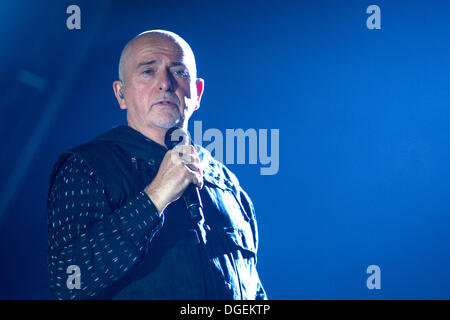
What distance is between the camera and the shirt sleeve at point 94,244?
3.91 feet

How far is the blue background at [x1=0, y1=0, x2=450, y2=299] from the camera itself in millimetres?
2215

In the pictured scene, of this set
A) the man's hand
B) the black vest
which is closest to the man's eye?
the black vest

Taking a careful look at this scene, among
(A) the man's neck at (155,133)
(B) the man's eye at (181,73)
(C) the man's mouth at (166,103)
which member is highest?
(B) the man's eye at (181,73)

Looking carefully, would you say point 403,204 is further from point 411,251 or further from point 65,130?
point 65,130

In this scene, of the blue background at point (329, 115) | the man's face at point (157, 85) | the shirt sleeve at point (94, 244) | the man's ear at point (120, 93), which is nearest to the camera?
the shirt sleeve at point (94, 244)

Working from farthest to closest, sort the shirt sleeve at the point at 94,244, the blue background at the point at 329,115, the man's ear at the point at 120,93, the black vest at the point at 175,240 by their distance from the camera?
the blue background at the point at 329,115, the man's ear at the point at 120,93, the black vest at the point at 175,240, the shirt sleeve at the point at 94,244

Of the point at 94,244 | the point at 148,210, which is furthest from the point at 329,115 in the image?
the point at 94,244

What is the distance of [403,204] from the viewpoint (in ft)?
7.41

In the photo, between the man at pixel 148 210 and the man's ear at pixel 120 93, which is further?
the man's ear at pixel 120 93

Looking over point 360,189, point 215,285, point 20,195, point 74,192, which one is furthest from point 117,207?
point 360,189

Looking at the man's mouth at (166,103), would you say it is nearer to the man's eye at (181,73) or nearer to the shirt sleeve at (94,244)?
the man's eye at (181,73)

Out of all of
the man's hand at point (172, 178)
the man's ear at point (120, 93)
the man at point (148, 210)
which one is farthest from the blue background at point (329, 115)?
the man's hand at point (172, 178)

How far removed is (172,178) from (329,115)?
1248mm

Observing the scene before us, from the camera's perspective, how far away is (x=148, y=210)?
121cm
